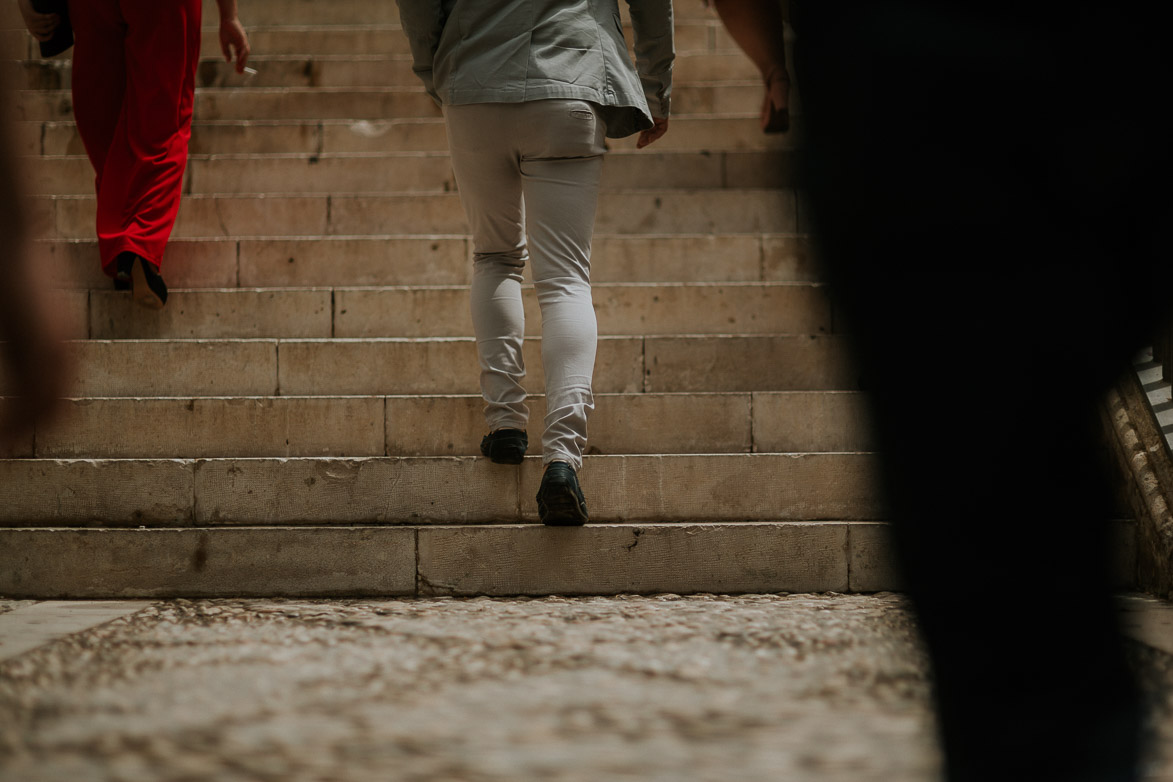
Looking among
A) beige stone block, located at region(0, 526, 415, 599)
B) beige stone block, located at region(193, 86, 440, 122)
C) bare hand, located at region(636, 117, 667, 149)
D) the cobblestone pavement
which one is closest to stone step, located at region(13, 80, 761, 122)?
beige stone block, located at region(193, 86, 440, 122)

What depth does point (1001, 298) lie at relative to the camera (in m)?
1.07


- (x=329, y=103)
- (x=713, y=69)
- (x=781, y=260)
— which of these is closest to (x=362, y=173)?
(x=329, y=103)

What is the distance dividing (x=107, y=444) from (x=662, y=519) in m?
1.88

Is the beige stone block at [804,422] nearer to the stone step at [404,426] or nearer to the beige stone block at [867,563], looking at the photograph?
the stone step at [404,426]

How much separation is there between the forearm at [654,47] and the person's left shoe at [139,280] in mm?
2095

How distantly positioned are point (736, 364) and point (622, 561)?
1168 millimetres

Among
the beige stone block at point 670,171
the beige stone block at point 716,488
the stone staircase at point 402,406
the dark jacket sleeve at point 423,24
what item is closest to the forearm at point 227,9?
the stone staircase at point 402,406

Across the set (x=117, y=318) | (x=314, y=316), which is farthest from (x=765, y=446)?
(x=117, y=318)

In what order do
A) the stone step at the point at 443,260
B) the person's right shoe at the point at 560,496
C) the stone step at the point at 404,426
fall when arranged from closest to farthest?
the person's right shoe at the point at 560,496, the stone step at the point at 404,426, the stone step at the point at 443,260

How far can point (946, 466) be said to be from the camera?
109cm

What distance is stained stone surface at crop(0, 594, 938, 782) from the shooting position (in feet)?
5.13

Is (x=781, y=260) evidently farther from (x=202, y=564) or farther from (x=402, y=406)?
(x=202, y=564)

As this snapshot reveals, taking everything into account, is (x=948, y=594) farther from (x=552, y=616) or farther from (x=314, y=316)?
(x=314, y=316)

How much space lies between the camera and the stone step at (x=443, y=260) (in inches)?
187
